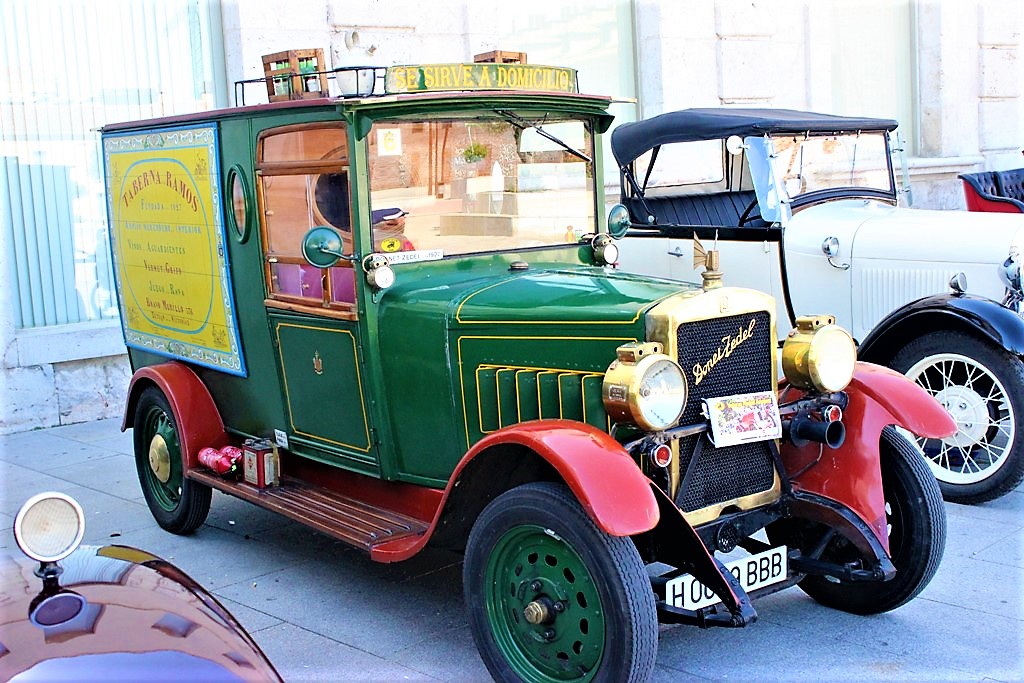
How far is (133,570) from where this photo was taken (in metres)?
2.91

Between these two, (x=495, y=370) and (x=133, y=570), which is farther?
(x=495, y=370)

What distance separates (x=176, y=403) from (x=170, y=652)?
3.16m

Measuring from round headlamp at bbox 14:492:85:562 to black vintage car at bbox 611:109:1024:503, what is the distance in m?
3.51

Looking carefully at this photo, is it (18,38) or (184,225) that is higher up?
(18,38)

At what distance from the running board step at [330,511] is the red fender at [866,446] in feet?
4.93

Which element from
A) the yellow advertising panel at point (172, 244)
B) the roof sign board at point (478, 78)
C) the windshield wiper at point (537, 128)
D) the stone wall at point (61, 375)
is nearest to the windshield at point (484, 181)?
the windshield wiper at point (537, 128)

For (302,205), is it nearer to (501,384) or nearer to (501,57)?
(501,57)

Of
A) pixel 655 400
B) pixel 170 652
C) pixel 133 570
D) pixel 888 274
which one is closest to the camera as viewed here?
pixel 170 652

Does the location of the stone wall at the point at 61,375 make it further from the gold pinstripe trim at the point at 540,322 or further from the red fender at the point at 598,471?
the red fender at the point at 598,471

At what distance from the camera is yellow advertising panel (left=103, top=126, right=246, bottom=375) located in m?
5.27

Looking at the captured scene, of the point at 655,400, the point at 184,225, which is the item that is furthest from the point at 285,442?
the point at 655,400

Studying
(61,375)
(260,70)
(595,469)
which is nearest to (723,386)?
(595,469)

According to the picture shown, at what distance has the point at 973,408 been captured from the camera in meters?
5.89

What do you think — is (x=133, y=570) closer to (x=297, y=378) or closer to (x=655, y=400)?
(x=655, y=400)
